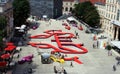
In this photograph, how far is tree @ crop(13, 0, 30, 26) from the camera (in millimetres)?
98750

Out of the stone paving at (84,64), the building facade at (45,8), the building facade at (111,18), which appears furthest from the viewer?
the building facade at (45,8)

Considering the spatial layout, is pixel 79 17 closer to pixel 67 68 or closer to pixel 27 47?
pixel 27 47

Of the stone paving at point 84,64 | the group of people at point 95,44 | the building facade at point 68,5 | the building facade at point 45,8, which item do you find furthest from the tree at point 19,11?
the building facade at point 68,5

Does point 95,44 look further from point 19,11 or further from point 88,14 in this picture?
point 88,14

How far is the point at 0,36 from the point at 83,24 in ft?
219

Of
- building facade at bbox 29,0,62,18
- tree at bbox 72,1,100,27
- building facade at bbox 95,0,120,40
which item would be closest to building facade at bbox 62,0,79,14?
building facade at bbox 29,0,62,18

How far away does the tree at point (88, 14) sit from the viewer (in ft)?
373

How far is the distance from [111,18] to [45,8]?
42.7m

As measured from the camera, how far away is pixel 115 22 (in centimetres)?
9506

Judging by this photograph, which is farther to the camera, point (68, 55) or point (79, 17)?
point (79, 17)

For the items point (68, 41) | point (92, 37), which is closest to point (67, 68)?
point (68, 41)

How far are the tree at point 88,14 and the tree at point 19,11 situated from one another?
26.2 metres

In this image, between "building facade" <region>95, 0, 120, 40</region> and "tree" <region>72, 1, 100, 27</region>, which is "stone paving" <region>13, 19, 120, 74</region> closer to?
"building facade" <region>95, 0, 120, 40</region>

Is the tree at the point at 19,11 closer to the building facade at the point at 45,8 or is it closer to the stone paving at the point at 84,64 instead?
the stone paving at the point at 84,64
